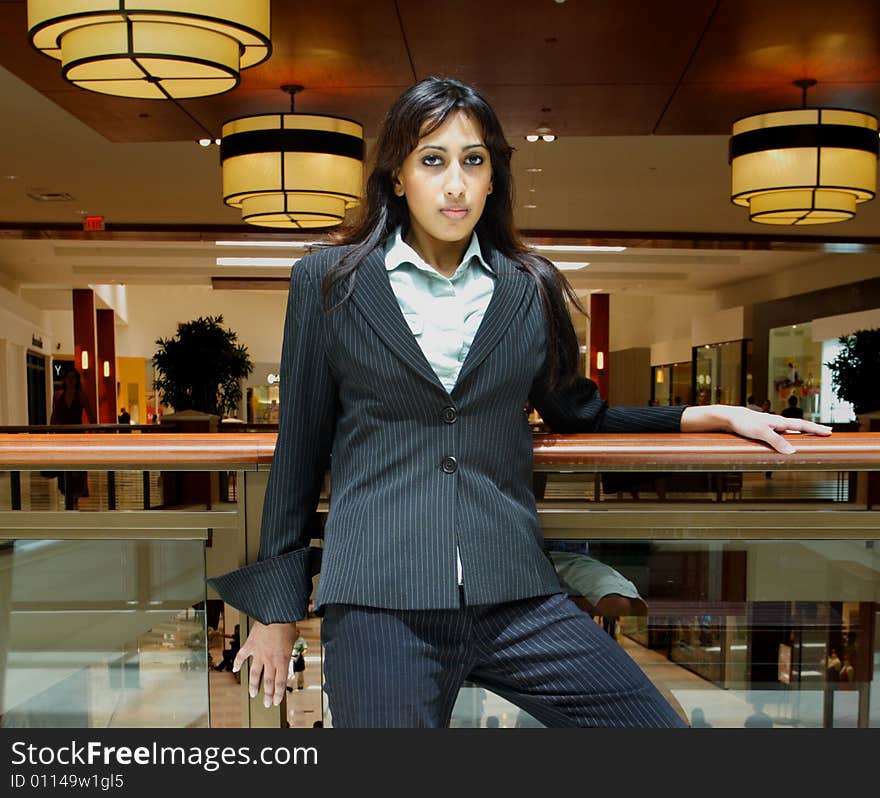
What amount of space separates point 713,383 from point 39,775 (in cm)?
2085

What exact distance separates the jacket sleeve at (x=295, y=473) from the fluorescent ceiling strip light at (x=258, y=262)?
14.8 meters

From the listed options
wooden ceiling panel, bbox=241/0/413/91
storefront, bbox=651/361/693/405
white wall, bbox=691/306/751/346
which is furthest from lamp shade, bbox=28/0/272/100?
storefront, bbox=651/361/693/405

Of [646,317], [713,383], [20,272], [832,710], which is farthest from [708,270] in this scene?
[832,710]

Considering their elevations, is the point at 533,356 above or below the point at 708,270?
below

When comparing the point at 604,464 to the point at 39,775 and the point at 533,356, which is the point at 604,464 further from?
the point at 39,775

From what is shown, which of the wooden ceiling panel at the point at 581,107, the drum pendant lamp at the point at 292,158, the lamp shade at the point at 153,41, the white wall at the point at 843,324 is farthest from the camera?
the white wall at the point at 843,324

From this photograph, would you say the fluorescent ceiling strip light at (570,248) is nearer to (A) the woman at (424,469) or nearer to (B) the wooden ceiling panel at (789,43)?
(B) the wooden ceiling panel at (789,43)

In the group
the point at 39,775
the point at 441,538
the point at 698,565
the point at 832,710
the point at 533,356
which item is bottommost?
the point at 832,710

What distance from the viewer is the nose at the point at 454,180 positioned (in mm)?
1534

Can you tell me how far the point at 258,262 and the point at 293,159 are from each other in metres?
10.6

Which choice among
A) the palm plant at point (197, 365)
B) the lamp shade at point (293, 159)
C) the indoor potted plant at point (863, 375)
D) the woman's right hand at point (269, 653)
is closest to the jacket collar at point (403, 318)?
the woman's right hand at point (269, 653)

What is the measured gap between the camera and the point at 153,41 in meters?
3.78

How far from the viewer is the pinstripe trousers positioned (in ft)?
4.72

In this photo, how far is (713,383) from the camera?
21.1 m
